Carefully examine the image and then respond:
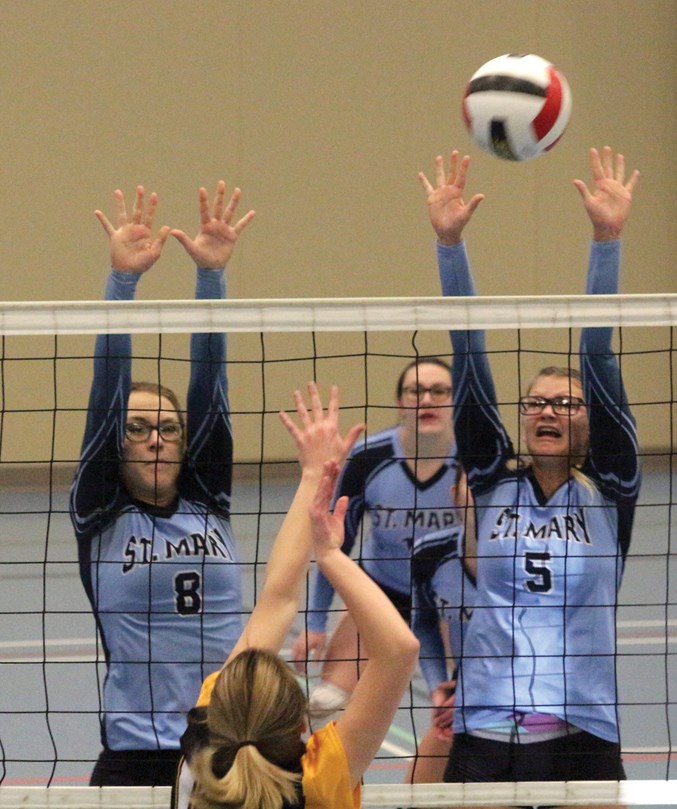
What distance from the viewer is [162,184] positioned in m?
10.7

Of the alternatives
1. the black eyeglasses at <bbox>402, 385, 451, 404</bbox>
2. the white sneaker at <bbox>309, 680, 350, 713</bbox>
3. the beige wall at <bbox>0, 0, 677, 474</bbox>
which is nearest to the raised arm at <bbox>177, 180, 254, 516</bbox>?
the white sneaker at <bbox>309, 680, 350, 713</bbox>

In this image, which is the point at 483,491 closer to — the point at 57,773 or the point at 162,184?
the point at 57,773

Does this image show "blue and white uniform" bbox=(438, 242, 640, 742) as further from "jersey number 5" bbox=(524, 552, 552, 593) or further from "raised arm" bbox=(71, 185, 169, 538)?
"raised arm" bbox=(71, 185, 169, 538)

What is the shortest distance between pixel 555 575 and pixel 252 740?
4.74ft

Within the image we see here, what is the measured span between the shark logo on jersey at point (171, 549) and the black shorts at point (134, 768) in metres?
0.47

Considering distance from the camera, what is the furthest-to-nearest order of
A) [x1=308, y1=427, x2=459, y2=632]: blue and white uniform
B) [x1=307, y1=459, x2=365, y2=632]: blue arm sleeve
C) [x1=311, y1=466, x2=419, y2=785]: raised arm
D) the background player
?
[x1=308, y1=427, x2=459, y2=632]: blue and white uniform → [x1=307, y1=459, x2=365, y2=632]: blue arm sleeve → the background player → [x1=311, y1=466, x2=419, y2=785]: raised arm

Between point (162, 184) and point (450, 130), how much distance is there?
8.67 feet

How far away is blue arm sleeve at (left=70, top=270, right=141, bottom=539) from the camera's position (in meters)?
3.18

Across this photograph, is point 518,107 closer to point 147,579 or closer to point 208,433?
point 208,433

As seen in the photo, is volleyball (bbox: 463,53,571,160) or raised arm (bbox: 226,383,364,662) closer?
raised arm (bbox: 226,383,364,662)

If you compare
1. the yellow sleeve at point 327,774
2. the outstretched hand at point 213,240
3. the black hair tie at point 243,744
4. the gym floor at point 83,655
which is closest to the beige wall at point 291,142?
the gym floor at point 83,655

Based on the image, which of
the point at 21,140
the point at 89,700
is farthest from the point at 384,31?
the point at 89,700

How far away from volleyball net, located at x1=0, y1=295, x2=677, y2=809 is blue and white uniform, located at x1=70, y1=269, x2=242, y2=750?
0.10 meters

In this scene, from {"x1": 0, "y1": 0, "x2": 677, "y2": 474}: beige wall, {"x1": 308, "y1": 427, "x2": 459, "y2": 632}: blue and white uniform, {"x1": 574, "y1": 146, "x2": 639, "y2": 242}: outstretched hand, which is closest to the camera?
{"x1": 574, "y1": 146, "x2": 639, "y2": 242}: outstretched hand
